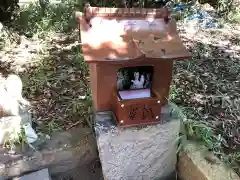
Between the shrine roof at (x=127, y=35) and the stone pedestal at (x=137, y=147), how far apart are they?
0.46 metres

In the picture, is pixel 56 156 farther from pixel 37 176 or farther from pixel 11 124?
pixel 11 124

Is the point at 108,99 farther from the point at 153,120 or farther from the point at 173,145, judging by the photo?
the point at 173,145

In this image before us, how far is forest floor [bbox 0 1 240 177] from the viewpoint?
2458 millimetres

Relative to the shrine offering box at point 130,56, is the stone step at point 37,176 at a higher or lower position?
lower

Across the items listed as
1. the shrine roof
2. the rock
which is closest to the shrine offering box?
Answer: the shrine roof

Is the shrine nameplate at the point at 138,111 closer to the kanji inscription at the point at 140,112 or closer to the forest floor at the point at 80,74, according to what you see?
the kanji inscription at the point at 140,112

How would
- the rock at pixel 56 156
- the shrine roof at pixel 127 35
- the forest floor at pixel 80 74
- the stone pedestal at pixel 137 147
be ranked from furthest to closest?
the forest floor at pixel 80 74 → the rock at pixel 56 156 → the stone pedestal at pixel 137 147 → the shrine roof at pixel 127 35

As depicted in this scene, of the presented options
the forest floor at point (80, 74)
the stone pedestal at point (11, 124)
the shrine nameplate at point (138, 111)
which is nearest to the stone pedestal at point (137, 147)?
the shrine nameplate at point (138, 111)

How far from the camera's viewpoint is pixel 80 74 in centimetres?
325

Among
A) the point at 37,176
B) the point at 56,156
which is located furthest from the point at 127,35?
the point at 37,176

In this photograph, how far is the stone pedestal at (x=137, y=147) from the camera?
201cm

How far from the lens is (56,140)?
230cm

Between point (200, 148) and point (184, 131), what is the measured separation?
0.18 metres

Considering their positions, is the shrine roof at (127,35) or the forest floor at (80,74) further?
the forest floor at (80,74)
